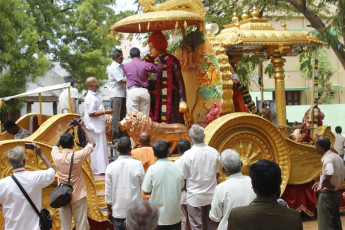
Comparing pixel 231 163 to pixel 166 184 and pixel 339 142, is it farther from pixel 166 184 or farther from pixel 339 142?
pixel 339 142

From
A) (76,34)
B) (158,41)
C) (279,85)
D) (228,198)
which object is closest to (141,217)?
(228,198)

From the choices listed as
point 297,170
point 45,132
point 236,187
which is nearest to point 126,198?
point 236,187

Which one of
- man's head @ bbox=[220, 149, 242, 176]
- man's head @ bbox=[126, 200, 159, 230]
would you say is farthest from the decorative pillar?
man's head @ bbox=[126, 200, 159, 230]

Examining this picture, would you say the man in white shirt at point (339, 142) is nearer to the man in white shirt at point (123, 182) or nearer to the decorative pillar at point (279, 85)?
the decorative pillar at point (279, 85)

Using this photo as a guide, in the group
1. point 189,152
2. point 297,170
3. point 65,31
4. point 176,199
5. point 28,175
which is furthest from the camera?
point 65,31

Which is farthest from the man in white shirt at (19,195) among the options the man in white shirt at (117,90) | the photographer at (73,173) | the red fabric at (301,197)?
the red fabric at (301,197)

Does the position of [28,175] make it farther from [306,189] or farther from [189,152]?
[306,189]

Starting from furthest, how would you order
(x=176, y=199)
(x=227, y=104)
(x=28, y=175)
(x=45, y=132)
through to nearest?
(x=227, y=104) < (x=45, y=132) < (x=176, y=199) < (x=28, y=175)

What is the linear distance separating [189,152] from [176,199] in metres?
0.77

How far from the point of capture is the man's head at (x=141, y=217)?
10.2 feet

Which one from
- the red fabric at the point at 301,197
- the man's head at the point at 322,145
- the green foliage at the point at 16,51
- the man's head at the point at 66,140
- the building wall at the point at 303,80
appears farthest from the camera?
the building wall at the point at 303,80

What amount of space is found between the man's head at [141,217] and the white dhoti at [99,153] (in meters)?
5.15

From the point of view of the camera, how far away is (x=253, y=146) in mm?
8273

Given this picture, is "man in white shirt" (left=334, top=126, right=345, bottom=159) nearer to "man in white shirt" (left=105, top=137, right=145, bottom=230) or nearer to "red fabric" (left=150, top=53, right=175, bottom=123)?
"red fabric" (left=150, top=53, right=175, bottom=123)
